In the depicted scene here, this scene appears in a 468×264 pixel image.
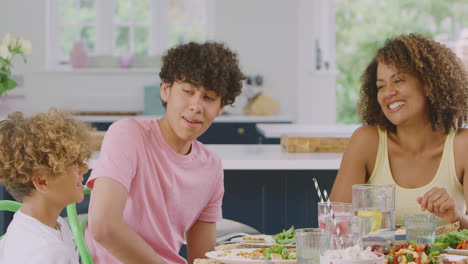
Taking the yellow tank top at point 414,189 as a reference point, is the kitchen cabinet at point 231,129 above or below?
below

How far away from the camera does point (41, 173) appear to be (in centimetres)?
166

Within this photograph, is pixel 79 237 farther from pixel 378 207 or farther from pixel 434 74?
pixel 434 74

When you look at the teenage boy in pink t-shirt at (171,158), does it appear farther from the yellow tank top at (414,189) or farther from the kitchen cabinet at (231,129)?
the kitchen cabinet at (231,129)

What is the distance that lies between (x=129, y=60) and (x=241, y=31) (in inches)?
40.9

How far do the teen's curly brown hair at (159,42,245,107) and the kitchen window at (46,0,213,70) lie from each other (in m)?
4.89

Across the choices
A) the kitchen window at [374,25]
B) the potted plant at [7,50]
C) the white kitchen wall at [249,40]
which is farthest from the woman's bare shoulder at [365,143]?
the kitchen window at [374,25]

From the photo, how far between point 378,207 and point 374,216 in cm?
4

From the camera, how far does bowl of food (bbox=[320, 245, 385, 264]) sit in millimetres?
1341

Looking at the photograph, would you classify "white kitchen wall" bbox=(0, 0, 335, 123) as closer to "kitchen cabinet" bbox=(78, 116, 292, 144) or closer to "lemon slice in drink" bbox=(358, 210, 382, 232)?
"kitchen cabinet" bbox=(78, 116, 292, 144)

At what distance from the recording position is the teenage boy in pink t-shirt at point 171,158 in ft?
6.44

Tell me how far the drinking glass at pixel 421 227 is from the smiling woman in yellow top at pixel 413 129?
63 cm

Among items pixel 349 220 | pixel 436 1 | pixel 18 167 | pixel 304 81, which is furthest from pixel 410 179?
pixel 436 1

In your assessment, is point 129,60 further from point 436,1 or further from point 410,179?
point 436,1

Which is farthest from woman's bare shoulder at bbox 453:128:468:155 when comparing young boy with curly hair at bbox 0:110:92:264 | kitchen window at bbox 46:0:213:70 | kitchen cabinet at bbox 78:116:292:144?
kitchen window at bbox 46:0:213:70
